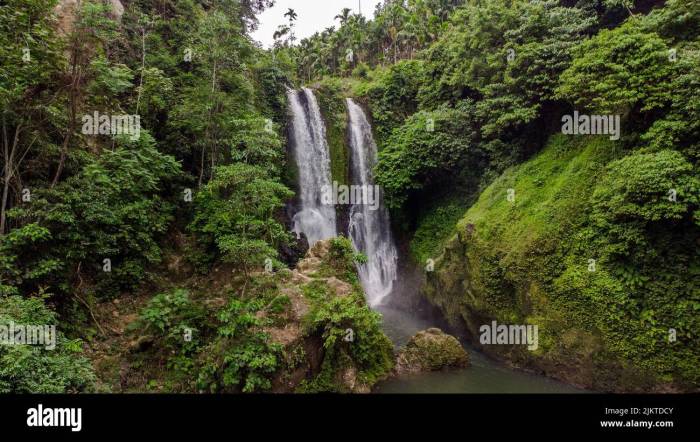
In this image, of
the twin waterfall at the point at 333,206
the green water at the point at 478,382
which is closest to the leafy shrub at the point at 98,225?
the green water at the point at 478,382

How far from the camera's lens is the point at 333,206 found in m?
20.3

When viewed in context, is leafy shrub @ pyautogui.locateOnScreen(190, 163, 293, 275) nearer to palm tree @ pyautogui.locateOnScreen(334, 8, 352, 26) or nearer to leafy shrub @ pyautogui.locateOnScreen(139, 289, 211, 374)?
leafy shrub @ pyautogui.locateOnScreen(139, 289, 211, 374)

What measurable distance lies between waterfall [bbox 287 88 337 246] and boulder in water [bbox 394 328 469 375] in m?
8.57

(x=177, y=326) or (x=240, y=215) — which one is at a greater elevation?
(x=240, y=215)

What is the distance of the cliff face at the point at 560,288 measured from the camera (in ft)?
30.1

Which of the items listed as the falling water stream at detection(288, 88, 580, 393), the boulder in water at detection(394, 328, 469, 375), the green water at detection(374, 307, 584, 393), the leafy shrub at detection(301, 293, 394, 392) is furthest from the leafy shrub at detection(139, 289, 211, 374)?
the falling water stream at detection(288, 88, 580, 393)

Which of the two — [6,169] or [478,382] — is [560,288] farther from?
[6,169]

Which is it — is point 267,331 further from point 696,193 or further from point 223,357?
point 696,193

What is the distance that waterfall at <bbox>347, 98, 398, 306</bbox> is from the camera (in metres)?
19.8

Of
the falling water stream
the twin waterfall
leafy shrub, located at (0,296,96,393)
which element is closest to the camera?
leafy shrub, located at (0,296,96,393)

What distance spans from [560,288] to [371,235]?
1110cm

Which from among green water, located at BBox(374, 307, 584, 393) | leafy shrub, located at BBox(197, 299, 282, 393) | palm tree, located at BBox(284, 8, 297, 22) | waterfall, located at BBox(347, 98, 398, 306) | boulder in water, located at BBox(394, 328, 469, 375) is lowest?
green water, located at BBox(374, 307, 584, 393)

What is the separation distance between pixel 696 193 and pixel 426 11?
4303cm

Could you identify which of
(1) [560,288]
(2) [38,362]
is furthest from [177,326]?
(1) [560,288]
